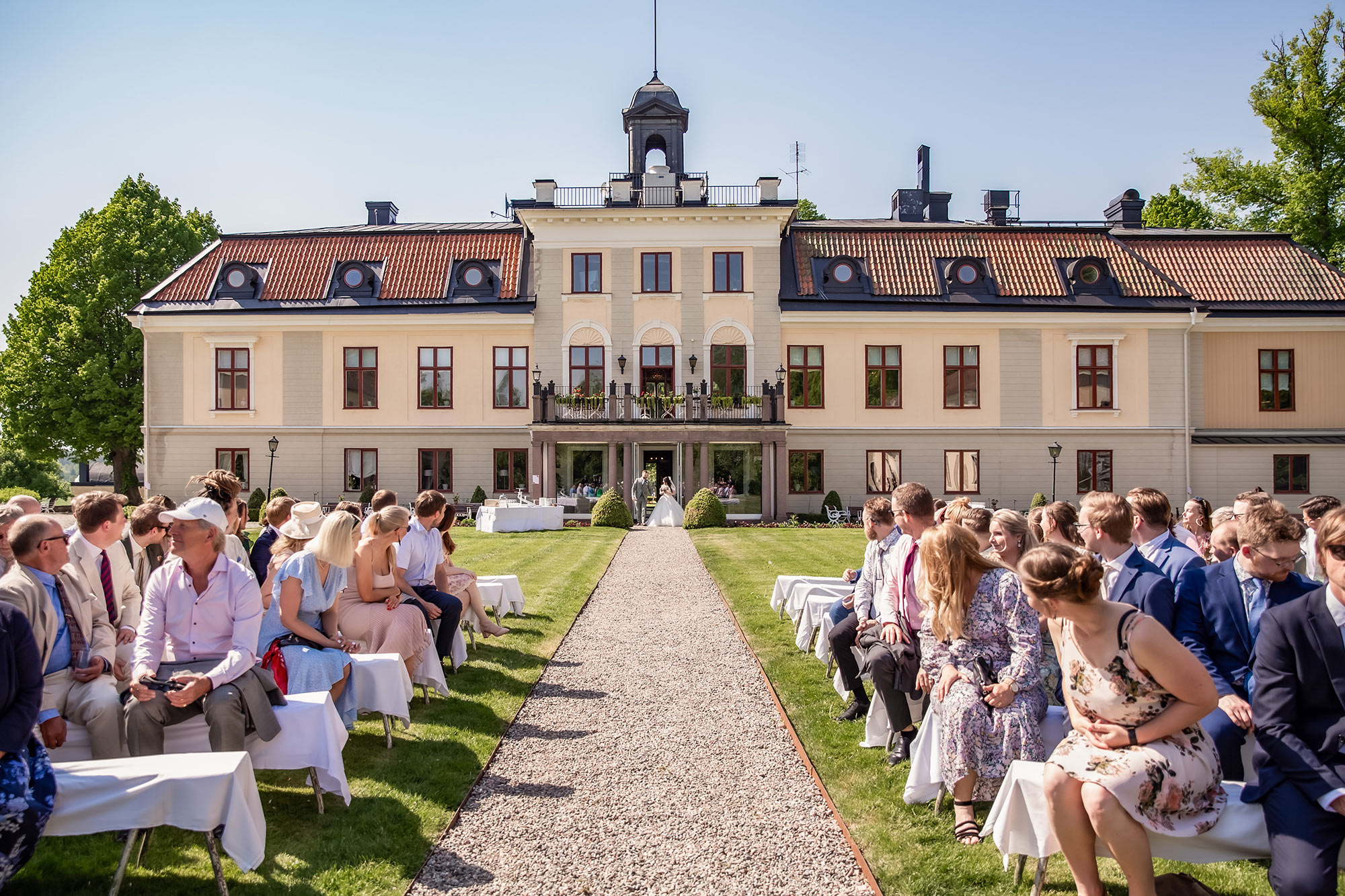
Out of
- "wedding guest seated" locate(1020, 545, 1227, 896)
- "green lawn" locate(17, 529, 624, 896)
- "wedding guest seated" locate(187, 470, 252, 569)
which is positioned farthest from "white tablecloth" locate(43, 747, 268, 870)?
"wedding guest seated" locate(1020, 545, 1227, 896)

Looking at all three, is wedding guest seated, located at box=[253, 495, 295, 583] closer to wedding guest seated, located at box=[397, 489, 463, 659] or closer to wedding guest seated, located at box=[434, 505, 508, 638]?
wedding guest seated, located at box=[397, 489, 463, 659]

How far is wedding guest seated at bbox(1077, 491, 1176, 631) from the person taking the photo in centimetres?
520

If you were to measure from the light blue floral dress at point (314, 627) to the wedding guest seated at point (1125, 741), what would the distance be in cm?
467

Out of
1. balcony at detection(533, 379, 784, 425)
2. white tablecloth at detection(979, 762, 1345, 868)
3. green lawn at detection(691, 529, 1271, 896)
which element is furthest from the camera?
balcony at detection(533, 379, 784, 425)

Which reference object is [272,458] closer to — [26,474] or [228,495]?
[228,495]

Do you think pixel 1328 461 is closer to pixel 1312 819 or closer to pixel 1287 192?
pixel 1287 192

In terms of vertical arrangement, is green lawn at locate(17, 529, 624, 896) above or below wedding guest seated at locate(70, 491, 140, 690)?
below

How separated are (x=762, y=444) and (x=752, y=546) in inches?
363

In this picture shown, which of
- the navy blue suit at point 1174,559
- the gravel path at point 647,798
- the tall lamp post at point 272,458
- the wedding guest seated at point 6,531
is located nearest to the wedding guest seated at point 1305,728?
the navy blue suit at point 1174,559

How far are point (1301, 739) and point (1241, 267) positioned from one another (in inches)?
1366

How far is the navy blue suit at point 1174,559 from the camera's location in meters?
5.46

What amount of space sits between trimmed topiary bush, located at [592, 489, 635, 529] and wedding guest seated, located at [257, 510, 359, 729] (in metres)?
19.6

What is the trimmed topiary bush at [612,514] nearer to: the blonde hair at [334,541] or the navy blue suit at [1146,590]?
the blonde hair at [334,541]

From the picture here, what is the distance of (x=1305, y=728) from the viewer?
421 centimetres
